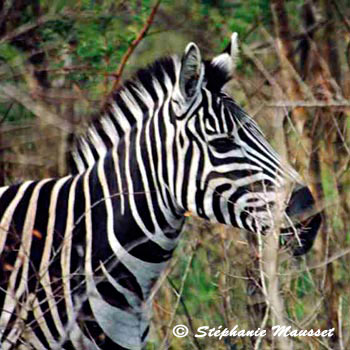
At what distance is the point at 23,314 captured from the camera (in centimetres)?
459

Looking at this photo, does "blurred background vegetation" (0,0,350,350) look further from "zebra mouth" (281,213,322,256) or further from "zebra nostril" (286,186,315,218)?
"zebra nostril" (286,186,315,218)

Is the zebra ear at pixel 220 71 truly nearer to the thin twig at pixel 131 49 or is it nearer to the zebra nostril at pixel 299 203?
the zebra nostril at pixel 299 203

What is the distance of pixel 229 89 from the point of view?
5996 millimetres

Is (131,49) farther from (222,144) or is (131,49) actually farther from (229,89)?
(222,144)

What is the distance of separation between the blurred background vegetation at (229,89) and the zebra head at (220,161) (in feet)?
2.90

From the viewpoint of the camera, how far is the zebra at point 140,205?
187 inches

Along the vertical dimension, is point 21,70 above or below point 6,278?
above

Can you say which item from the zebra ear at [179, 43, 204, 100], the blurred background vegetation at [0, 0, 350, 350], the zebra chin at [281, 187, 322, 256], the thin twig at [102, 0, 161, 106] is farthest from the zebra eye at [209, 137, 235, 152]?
the thin twig at [102, 0, 161, 106]

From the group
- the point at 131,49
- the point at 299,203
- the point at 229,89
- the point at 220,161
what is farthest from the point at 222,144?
the point at 131,49

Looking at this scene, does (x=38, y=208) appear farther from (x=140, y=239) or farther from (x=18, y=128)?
(x=18, y=128)

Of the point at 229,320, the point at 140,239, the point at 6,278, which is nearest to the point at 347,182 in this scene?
the point at 229,320

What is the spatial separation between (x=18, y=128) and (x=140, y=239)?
101 inches

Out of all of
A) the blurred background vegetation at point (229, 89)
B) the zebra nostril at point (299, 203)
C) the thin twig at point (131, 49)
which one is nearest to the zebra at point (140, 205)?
the zebra nostril at point (299, 203)

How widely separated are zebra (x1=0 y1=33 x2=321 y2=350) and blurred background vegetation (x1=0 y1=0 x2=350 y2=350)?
91cm
